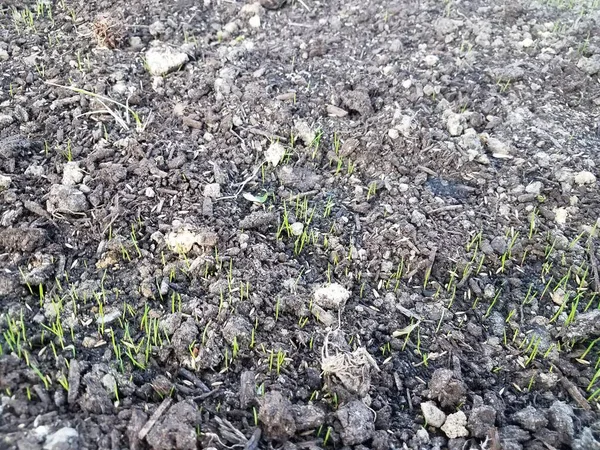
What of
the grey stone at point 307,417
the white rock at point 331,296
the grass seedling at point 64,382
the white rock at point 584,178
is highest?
the grass seedling at point 64,382

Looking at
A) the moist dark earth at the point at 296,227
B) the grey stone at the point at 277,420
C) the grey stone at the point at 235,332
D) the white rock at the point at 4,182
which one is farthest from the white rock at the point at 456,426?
the white rock at the point at 4,182

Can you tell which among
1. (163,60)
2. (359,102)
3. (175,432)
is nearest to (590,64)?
(359,102)

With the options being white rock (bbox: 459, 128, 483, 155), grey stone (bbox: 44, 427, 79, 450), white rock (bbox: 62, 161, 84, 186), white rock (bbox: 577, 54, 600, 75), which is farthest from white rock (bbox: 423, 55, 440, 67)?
grey stone (bbox: 44, 427, 79, 450)

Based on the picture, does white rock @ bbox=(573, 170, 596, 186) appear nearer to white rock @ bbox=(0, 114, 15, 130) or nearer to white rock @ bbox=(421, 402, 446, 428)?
white rock @ bbox=(421, 402, 446, 428)

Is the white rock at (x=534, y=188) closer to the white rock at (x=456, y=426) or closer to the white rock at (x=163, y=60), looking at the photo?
the white rock at (x=456, y=426)

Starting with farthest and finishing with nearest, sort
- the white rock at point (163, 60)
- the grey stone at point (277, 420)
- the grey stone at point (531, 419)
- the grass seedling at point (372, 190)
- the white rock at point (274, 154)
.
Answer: the white rock at point (163, 60), the white rock at point (274, 154), the grass seedling at point (372, 190), the grey stone at point (531, 419), the grey stone at point (277, 420)

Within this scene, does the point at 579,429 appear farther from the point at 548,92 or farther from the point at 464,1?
the point at 464,1
